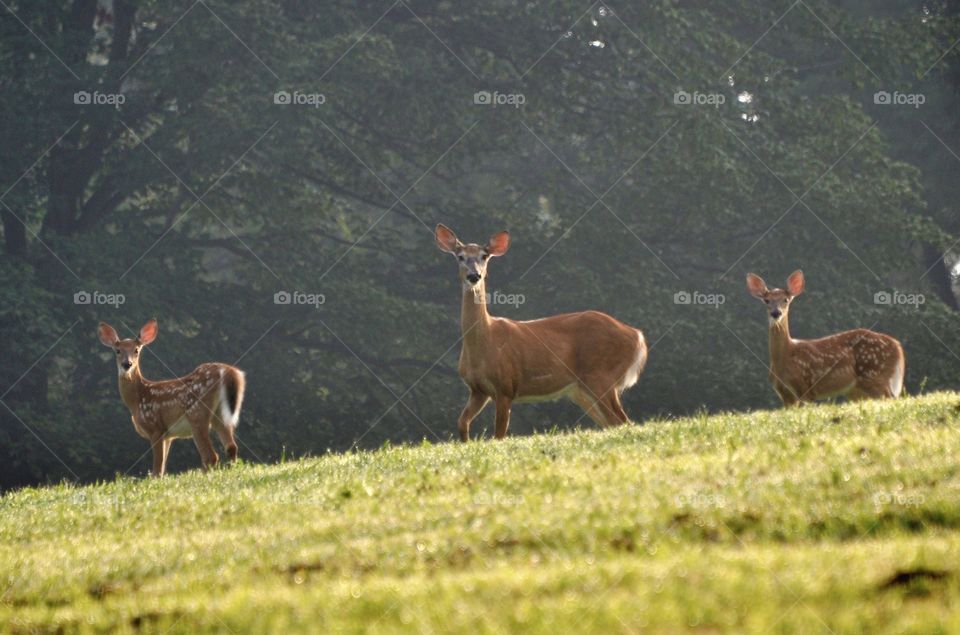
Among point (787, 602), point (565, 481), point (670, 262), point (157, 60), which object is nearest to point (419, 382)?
point (670, 262)

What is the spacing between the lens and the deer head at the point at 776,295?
58.0 feet

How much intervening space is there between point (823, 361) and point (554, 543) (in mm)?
9772

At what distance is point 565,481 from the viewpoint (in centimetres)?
1080

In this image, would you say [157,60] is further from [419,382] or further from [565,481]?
[565,481]

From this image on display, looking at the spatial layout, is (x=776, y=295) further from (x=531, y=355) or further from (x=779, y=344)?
(x=531, y=355)

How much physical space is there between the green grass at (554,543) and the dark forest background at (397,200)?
42.2 ft

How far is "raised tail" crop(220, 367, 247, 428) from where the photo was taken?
1734 centimetres

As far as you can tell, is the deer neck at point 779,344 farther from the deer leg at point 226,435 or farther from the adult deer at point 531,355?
the deer leg at point 226,435

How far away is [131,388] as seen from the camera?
696 inches

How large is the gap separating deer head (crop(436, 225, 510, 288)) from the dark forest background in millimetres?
9353

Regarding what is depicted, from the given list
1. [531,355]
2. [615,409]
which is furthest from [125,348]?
[615,409]

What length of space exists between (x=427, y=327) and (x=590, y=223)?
12.1ft

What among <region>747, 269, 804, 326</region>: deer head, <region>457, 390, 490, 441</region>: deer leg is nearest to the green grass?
<region>457, 390, 490, 441</region>: deer leg

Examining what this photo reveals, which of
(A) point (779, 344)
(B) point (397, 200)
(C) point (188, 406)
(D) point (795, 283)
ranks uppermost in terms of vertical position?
(B) point (397, 200)
